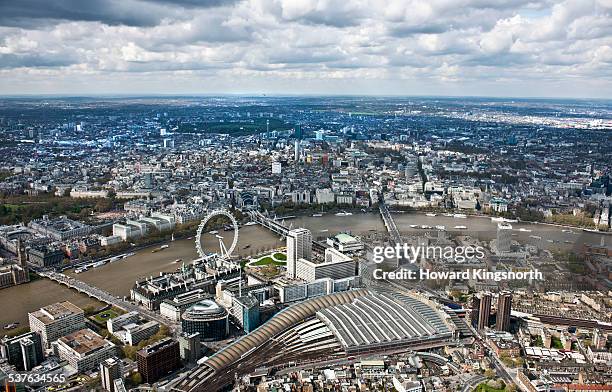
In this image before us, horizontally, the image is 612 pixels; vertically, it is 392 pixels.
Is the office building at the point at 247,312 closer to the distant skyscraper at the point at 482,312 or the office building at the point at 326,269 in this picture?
the office building at the point at 326,269

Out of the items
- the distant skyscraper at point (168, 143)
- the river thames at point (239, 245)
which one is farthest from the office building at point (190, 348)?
the distant skyscraper at point (168, 143)

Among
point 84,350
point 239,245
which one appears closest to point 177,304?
point 84,350

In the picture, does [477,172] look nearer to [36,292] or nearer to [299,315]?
[299,315]

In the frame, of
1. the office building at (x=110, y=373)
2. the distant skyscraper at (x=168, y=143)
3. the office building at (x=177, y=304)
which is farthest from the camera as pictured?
the distant skyscraper at (x=168, y=143)

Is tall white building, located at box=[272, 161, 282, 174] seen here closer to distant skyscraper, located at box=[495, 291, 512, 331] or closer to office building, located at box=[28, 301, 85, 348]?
office building, located at box=[28, 301, 85, 348]

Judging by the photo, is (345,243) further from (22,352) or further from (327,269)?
(22,352)

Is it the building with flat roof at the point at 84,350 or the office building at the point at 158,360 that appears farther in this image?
the building with flat roof at the point at 84,350
